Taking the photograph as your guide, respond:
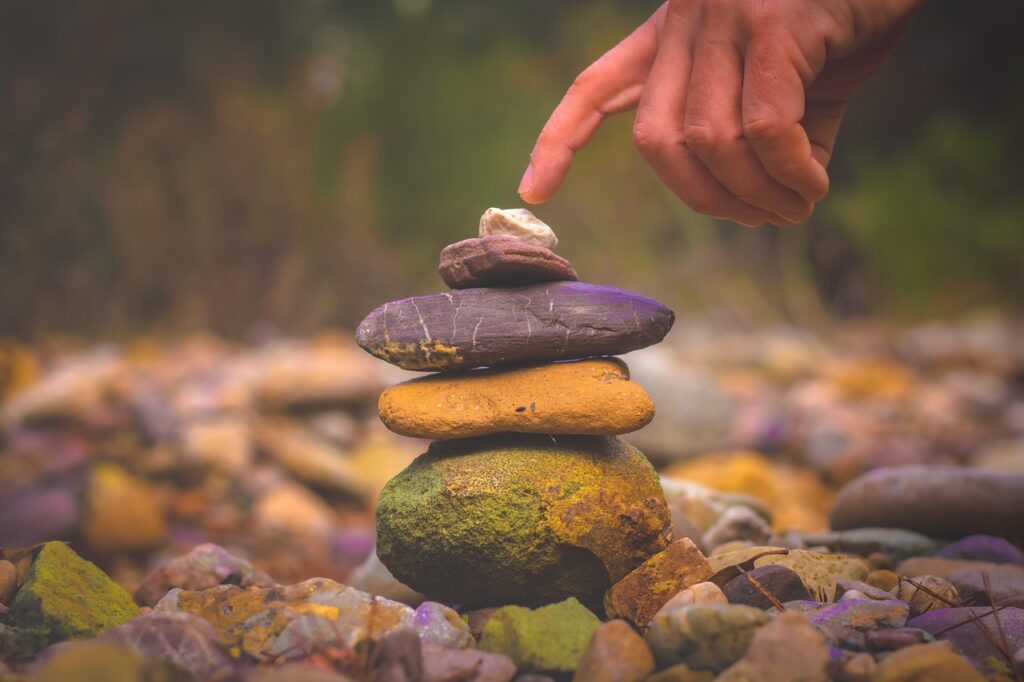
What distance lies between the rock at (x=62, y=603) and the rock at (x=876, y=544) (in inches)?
78.7

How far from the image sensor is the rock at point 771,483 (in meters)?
3.97

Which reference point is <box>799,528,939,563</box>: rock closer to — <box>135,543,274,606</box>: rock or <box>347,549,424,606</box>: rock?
<box>347,549,424,606</box>: rock

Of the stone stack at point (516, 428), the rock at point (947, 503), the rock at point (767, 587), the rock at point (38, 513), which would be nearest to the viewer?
the rock at point (767, 587)

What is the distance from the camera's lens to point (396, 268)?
909cm

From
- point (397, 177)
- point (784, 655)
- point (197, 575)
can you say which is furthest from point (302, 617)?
point (397, 177)

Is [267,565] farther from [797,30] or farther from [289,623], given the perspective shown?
[797,30]

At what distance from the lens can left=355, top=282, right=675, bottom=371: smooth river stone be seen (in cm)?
204

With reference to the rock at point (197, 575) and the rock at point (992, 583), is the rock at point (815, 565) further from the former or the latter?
the rock at point (197, 575)

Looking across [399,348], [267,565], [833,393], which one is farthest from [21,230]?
[833,393]

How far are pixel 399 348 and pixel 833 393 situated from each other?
5.86 meters

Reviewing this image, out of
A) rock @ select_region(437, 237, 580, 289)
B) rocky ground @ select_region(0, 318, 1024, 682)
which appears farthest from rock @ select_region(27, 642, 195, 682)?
rock @ select_region(437, 237, 580, 289)

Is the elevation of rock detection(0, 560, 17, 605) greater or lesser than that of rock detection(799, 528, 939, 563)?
greater

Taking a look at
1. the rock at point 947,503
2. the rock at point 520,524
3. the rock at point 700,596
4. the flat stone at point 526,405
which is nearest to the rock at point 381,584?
the rock at point 520,524

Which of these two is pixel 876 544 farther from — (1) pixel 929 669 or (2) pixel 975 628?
(1) pixel 929 669
